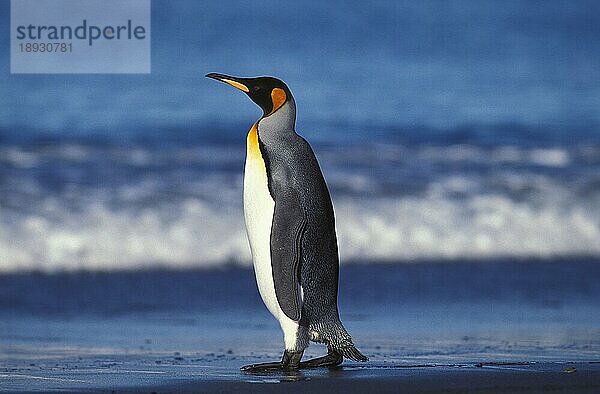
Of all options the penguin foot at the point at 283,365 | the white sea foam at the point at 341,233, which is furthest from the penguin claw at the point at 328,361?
the white sea foam at the point at 341,233

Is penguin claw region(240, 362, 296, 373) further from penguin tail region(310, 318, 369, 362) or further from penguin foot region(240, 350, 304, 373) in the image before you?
penguin tail region(310, 318, 369, 362)

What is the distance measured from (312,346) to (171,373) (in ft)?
4.91

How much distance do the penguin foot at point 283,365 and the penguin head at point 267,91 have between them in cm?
103

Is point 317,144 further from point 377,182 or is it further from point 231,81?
point 231,81

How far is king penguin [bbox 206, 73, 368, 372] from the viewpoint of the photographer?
193 inches

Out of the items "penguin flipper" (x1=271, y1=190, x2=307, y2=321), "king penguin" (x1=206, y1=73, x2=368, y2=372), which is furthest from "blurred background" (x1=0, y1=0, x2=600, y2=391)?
"penguin flipper" (x1=271, y1=190, x2=307, y2=321)

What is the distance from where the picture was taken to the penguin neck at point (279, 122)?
16.5 ft

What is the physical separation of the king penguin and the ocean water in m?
5.31

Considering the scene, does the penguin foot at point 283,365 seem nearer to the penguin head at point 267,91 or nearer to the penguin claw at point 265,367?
the penguin claw at point 265,367

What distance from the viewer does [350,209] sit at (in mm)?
11008

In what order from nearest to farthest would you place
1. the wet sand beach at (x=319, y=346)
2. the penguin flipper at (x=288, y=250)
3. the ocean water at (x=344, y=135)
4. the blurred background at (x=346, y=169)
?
the wet sand beach at (x=319, y=346) → the penguin flipper at (x=288, y=250) → the blurred background at (x=346, y=169) → the ocean water at (x=344, y=135)

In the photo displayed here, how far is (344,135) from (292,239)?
7.31m

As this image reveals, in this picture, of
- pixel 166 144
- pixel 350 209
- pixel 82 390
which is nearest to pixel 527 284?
pixel 350 209

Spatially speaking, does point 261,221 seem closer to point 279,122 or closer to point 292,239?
point 292,239
